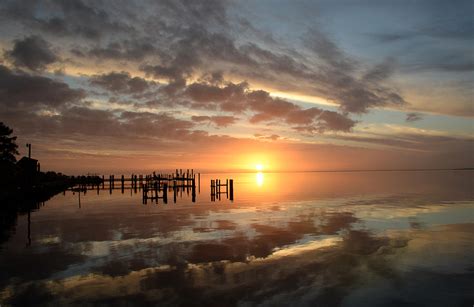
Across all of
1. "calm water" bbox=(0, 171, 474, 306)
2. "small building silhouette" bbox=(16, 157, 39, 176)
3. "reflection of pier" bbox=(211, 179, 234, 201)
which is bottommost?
"calm water" bbox=(0, 171, 474, 306)

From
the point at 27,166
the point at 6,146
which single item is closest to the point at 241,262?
the point at 6,146

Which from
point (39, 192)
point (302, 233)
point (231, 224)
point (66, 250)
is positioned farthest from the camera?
point (39, 192)

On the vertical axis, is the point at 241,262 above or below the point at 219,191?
below

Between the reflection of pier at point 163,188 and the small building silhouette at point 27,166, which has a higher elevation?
the small building silhouette at point 27,166

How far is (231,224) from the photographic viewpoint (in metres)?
26.6

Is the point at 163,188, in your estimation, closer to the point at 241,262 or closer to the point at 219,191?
the point at 219,191

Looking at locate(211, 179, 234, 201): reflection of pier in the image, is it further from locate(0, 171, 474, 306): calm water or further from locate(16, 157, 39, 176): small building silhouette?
locate(16, 157, 39, 176): small building silhouette

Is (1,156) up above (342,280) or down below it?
above

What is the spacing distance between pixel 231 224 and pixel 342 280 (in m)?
14.0

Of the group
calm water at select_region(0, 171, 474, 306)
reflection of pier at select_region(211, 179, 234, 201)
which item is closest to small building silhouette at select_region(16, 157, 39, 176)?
reflection of pier at select_region(211, 179, 234, 201)

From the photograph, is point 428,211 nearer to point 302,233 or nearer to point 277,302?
point 302,233

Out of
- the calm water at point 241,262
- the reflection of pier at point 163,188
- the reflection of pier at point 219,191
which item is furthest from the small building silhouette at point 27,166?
the calm water at point 241,262

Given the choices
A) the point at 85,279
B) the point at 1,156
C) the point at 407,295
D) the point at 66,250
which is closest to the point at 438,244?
the point at 407,295

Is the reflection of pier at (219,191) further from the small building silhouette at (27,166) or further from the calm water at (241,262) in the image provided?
the small building silhouette at (27,166)
